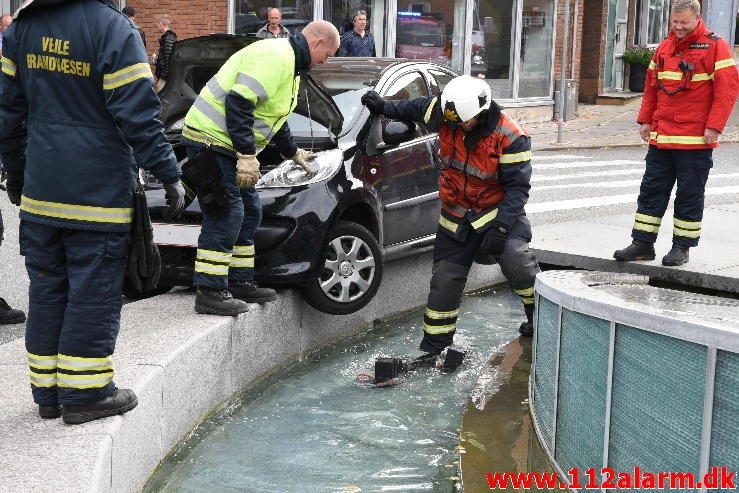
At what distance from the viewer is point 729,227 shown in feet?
33.3

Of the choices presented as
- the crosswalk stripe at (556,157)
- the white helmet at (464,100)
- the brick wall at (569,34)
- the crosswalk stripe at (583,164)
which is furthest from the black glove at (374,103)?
the brick wall at (569,34)

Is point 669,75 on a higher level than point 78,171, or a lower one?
higher

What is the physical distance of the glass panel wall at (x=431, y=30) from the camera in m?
21.0

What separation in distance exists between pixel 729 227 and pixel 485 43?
1315 centimetres

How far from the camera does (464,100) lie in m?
6.32

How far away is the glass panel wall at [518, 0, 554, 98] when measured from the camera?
23750mm

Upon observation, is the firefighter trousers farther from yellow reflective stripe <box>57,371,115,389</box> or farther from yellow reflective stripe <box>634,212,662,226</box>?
yellow reflective stripe <box>57,371,115,389</box>

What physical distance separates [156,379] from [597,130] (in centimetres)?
1832

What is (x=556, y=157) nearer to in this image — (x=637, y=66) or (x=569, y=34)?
(x=569, y=34)

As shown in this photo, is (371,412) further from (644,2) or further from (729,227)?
(644,2)

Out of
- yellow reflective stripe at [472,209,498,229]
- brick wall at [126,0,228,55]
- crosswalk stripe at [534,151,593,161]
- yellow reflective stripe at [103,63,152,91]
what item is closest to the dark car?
yellow reflective stripe at [472,209,498,229]

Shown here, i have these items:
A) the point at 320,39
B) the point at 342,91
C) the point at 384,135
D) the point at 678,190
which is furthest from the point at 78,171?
the point at 678,190

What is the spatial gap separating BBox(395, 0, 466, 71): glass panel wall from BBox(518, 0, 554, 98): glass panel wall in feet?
6.69

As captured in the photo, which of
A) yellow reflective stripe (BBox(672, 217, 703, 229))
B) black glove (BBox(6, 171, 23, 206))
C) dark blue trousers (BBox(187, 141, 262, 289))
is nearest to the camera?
black glove (BBox(6, 171, 23, 206))
